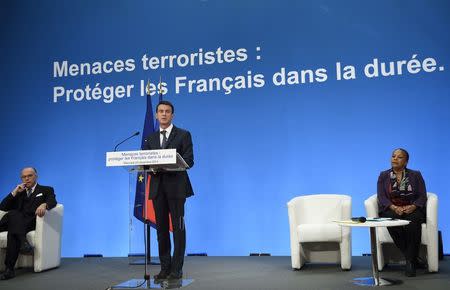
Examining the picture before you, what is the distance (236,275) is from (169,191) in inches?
41.2

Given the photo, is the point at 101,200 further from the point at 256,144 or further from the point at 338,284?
the point at 338,284

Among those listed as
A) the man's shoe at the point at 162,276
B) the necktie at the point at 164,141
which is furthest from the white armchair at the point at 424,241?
the necktie at the point at 164,141

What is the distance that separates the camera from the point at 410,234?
436 cm

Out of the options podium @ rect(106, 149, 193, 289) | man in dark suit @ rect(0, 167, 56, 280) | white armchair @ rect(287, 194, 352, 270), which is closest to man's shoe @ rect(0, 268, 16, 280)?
man in dark suit @ rect(0, 167, 56, 280)

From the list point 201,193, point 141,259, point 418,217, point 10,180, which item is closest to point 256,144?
point 201,193

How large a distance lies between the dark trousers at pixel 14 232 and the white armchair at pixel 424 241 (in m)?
3.21

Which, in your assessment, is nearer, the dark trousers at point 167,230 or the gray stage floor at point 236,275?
the gray stage floor at point 236,275

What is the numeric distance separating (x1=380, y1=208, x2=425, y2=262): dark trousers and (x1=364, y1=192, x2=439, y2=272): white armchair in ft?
0.22

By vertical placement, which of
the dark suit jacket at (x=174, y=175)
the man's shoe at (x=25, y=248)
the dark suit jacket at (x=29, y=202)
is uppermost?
the dark suit jacket at (x=174, y=175)

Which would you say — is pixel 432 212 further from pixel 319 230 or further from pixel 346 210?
pixel 319 230

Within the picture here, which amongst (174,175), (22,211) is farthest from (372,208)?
(22,211)

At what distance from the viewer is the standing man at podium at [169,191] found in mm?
4047

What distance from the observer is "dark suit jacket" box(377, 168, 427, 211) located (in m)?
4.52

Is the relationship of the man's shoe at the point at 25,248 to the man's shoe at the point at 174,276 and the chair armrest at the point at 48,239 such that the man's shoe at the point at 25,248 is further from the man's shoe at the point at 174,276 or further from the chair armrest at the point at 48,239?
the man's shoe at the point at 174,276
